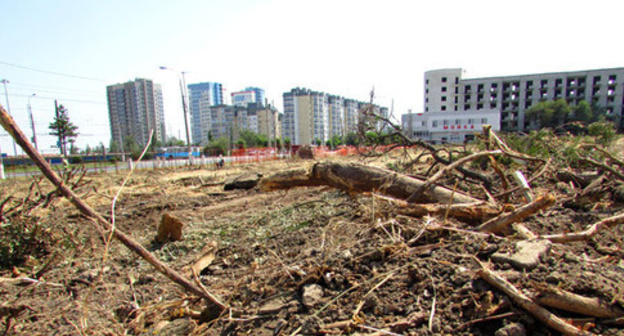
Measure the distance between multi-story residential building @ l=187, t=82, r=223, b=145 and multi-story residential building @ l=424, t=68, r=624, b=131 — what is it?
91.4 meters

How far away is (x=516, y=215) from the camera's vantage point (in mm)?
2355

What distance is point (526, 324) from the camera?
1.52 m

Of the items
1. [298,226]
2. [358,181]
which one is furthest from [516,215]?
[298,226]

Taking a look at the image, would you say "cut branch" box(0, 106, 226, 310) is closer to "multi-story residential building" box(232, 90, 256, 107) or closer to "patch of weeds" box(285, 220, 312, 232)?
"patch of weeds" box(285, 220, 312, 232)

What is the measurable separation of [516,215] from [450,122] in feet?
191

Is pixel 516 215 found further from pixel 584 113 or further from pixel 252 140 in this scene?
pixel 252 140

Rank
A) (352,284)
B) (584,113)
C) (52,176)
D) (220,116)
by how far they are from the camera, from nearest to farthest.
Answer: (52,176)
(352,284)
(584,113)
(220,116)

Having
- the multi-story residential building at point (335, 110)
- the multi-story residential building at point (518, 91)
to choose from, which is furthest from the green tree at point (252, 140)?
the multi-story residential building at point (518, 91)

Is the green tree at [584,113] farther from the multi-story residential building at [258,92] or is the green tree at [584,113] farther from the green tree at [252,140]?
the multi-story residential building at [258,92]

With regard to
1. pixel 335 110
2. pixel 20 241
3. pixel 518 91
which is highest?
pixel 335 110

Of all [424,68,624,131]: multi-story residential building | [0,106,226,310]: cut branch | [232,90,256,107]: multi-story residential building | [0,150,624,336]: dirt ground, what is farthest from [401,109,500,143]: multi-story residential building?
[232,90,256,107]: multi-story residential building

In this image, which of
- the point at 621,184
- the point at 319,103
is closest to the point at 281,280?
the point at 621,184

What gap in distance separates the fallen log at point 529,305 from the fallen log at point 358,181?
1.27 meters

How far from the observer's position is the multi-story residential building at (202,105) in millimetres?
127438
